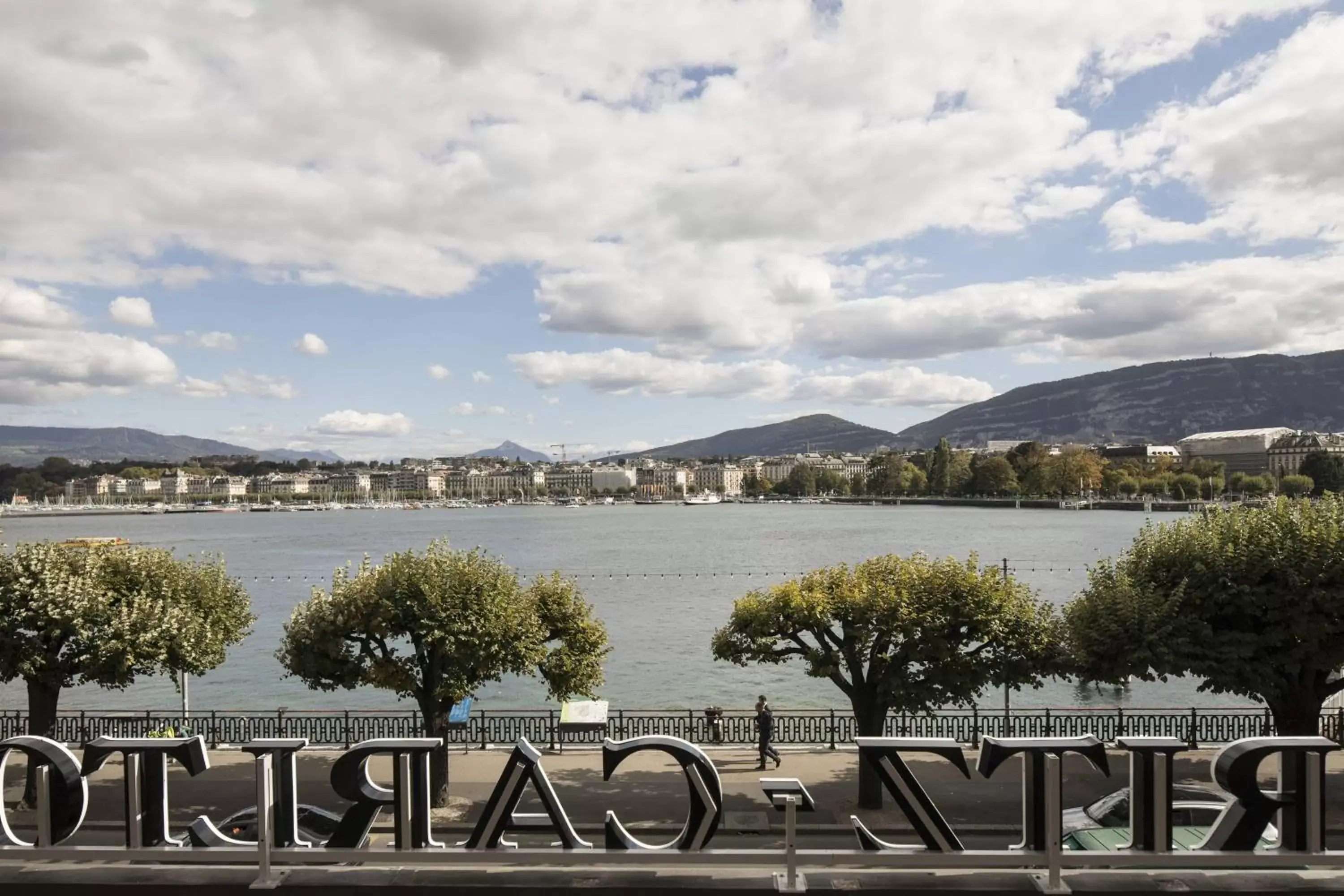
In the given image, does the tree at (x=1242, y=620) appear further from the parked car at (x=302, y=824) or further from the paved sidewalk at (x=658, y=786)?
the parked car at (x=302, y=824)

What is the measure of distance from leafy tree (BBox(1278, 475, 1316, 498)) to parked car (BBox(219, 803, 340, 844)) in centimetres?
20746

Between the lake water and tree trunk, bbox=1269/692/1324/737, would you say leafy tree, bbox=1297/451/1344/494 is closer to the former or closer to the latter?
the lake water

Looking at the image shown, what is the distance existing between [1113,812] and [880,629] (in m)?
6.70

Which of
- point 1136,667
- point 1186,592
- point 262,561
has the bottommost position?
point 262,561

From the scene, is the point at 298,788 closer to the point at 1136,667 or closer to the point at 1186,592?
the point at 1136,667

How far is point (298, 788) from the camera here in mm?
20484

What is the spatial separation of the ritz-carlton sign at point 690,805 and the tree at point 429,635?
1124cm

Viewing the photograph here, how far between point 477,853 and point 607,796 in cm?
1185

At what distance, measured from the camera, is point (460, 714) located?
27.4 meters

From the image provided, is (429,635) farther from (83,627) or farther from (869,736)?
(869,736)

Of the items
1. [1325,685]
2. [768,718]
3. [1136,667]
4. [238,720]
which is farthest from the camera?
[238,720]

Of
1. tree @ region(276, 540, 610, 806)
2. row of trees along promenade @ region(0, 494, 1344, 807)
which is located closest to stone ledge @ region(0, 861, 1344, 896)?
row of trees along promenade @ region(0, 494, 1344, 807)

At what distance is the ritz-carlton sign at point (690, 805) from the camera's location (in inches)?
323

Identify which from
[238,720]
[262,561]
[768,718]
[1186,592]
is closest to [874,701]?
[768,718]
